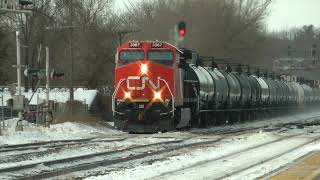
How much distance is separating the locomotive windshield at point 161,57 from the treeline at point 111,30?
68.1 feet

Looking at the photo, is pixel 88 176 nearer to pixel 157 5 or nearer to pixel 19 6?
pixel 19 6

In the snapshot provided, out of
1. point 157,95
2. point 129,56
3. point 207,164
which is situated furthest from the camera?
point 129,56

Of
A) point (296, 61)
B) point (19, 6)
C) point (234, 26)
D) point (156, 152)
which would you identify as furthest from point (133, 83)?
point (296, 61)

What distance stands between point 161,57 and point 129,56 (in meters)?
1.45

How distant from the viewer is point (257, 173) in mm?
11805

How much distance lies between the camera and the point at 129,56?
1024 inches

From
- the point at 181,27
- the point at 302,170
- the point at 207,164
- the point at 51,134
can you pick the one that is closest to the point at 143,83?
the point at 181,27

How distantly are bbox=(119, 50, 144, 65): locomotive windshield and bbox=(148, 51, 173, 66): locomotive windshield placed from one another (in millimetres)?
444

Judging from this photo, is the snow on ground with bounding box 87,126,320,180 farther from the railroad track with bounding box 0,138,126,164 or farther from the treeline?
the treeline

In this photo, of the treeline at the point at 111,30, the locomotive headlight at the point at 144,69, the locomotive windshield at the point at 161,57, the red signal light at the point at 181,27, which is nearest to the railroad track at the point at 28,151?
the locomotive headlight at the point at 144,69

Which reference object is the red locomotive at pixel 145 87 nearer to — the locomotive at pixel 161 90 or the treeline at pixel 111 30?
the locomotive at pixel 161 90

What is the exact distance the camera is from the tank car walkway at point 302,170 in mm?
10815

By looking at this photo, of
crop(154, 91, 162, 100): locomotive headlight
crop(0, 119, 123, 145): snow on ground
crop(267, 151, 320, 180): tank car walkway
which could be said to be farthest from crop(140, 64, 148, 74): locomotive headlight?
crop(267, 151, 320, 180): tank car walkway

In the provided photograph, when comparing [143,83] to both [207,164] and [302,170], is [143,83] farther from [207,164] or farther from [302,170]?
[302,170]
